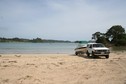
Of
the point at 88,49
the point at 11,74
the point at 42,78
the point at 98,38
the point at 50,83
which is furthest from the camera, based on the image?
the point at 98,38

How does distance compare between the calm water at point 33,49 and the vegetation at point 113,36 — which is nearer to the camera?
the calm water at point 33,49

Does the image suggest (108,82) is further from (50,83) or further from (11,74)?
(11,74)

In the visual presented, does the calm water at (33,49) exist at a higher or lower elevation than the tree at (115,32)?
lower

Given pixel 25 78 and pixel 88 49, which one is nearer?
pixel 25 78

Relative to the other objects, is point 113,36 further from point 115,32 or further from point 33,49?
point 33,49

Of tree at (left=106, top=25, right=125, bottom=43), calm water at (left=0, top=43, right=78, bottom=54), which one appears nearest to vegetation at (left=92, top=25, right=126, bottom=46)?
tree at (left=106, top=25, right=125, bottom=43)

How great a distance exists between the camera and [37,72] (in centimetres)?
1236

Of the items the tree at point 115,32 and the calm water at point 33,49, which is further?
the tree at point 115,32

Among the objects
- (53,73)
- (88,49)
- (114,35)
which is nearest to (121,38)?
(114,35)

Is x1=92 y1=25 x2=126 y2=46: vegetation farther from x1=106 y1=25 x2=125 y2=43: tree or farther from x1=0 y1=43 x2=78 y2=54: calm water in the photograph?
x1=0 y1=43 x2=78 y2=54: calm water

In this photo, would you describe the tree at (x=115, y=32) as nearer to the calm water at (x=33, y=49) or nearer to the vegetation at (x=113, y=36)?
the vegetation at (x=113, y=36)

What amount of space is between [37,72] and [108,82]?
437 cm

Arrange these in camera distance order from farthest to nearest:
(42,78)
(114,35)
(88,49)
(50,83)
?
(114,35), (88,49), (42,78), (50,83)

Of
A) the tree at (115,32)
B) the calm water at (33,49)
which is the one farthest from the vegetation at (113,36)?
the calm water at (33,49)
